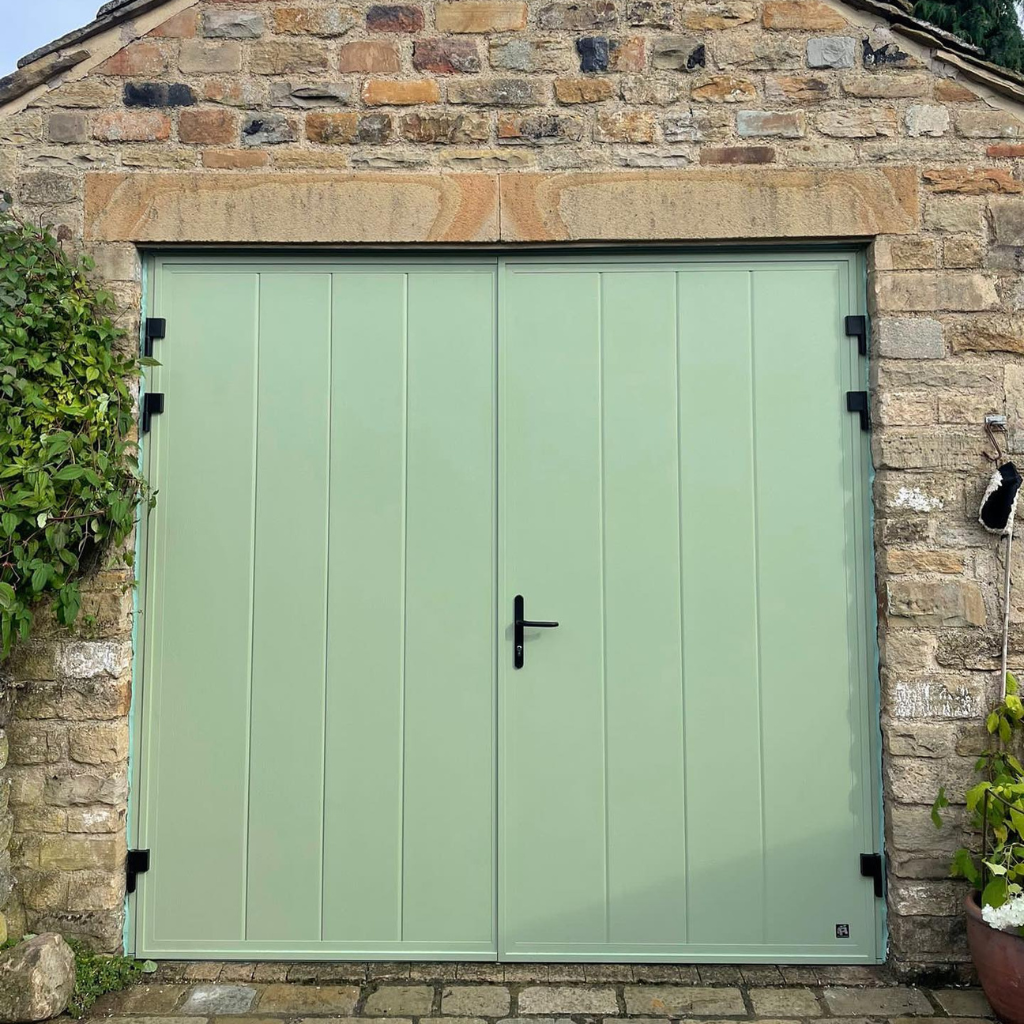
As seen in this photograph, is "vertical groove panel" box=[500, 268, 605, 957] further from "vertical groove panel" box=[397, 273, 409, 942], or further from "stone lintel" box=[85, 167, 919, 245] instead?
"vertical groove panel" box=[397, 273, 409, 942]

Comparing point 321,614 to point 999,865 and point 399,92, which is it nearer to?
point 399,92

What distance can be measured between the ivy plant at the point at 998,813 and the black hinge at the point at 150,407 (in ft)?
9.52

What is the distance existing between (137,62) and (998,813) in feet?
12.4

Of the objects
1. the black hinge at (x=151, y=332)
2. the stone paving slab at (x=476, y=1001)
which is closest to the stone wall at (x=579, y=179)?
the black hinge at (x=151, y=332)

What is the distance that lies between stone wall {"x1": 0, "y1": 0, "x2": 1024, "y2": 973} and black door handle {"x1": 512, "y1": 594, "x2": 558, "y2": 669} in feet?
3.82

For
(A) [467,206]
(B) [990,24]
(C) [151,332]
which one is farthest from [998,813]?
(B) [990,24]

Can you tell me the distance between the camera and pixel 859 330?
10.1 ft

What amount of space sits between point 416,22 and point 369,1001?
327cm

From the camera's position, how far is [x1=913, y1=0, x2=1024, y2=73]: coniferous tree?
22.7ft

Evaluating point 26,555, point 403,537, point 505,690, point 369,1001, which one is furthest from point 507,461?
point 369,1001

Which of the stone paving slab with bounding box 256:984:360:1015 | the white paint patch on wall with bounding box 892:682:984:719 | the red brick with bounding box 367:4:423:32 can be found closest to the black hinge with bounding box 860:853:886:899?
the white paint patch on wall with bounding box 892:682:984:719

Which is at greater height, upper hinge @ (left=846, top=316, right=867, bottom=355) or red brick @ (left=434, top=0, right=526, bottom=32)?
red brick @ (left=434, top=0, right=526, bottom=32)

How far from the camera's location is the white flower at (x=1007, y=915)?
2.49m

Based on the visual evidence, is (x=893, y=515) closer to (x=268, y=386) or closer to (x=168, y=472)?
(x=268, y=386)
